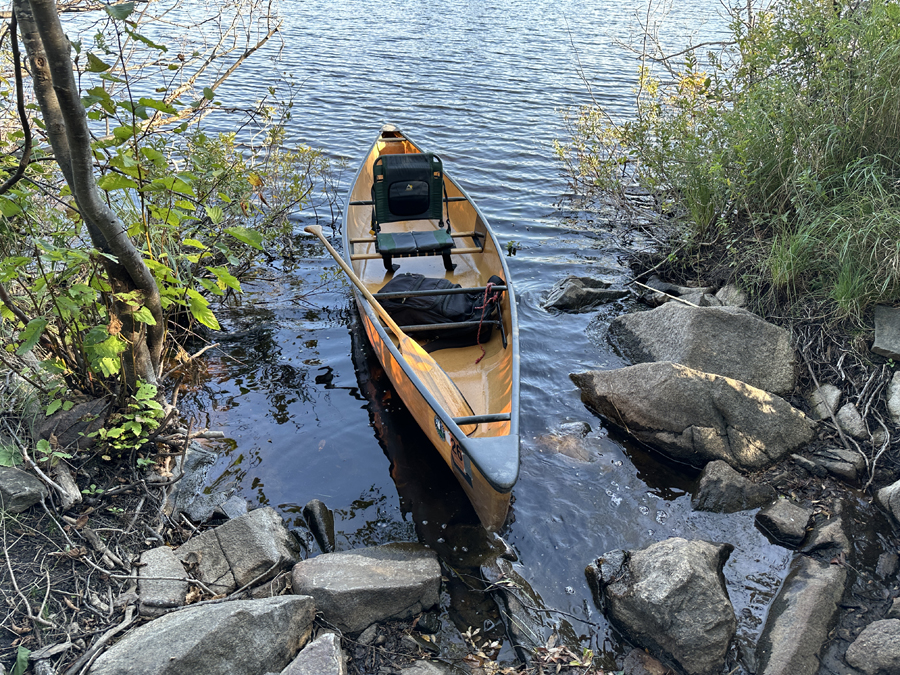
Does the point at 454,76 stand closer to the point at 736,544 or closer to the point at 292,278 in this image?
the point at 292,278

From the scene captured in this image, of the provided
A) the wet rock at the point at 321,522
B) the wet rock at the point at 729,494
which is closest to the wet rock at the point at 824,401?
the wet rock at the point at 729,494

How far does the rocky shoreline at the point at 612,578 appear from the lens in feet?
10.4

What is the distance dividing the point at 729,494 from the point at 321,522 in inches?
121

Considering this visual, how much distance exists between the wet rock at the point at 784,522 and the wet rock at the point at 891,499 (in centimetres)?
52

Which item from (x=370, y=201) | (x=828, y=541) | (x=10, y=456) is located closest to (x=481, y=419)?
(x=828, y=541)

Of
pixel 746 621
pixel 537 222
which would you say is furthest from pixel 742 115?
pixel 746 621

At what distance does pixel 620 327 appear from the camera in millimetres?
6754

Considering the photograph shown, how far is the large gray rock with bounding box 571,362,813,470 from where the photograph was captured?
492cm

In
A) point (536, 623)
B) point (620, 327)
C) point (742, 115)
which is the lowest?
point (536, 623)

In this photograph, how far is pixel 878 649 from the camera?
329 cm

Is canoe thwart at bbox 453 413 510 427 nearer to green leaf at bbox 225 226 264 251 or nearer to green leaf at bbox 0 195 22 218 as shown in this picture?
green leaf at bbox 225 226 264 251

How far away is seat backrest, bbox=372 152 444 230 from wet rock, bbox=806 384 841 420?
15.5ft

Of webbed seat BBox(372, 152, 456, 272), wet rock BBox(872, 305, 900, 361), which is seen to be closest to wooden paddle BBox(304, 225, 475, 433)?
webbed seat BBox(372, 152, 456, 272)

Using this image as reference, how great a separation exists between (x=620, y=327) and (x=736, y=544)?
290 centimetres
